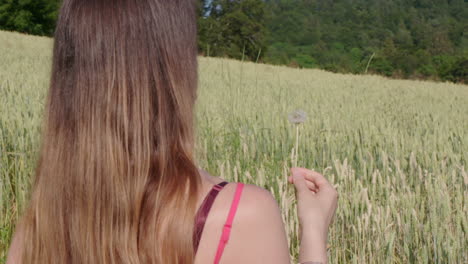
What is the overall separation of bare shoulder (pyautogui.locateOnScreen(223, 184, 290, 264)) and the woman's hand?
90mm

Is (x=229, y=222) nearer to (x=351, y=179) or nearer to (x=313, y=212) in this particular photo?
(x=313, y=212)

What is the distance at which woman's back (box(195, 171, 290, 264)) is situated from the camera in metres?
0.71

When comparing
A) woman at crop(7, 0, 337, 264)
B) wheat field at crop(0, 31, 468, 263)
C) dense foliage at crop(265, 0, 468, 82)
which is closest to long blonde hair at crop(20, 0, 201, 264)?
woman at crop(7, 0, 337, 264)

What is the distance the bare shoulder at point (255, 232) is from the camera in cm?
71

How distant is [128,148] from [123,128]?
3 centimetres

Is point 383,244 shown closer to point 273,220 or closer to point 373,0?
point 273,220

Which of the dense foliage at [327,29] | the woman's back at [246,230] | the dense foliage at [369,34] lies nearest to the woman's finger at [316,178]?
the woman's back at [246,230]

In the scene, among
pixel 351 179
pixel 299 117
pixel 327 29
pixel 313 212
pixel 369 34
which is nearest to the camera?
pixel 313 212

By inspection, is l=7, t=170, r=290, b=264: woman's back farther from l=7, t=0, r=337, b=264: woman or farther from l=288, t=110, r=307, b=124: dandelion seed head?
l=288, t=110, r=307, b=124: dandelion seed head

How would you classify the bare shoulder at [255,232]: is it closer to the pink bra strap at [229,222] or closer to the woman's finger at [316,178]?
the pink bra strap at [229,222]

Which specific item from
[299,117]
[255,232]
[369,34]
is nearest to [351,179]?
[299,117]

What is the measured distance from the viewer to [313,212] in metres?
0.83

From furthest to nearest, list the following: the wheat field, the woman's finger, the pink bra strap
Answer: the wheat field < the woman's finger < the pink bra strap

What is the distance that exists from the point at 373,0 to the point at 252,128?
56753mm
